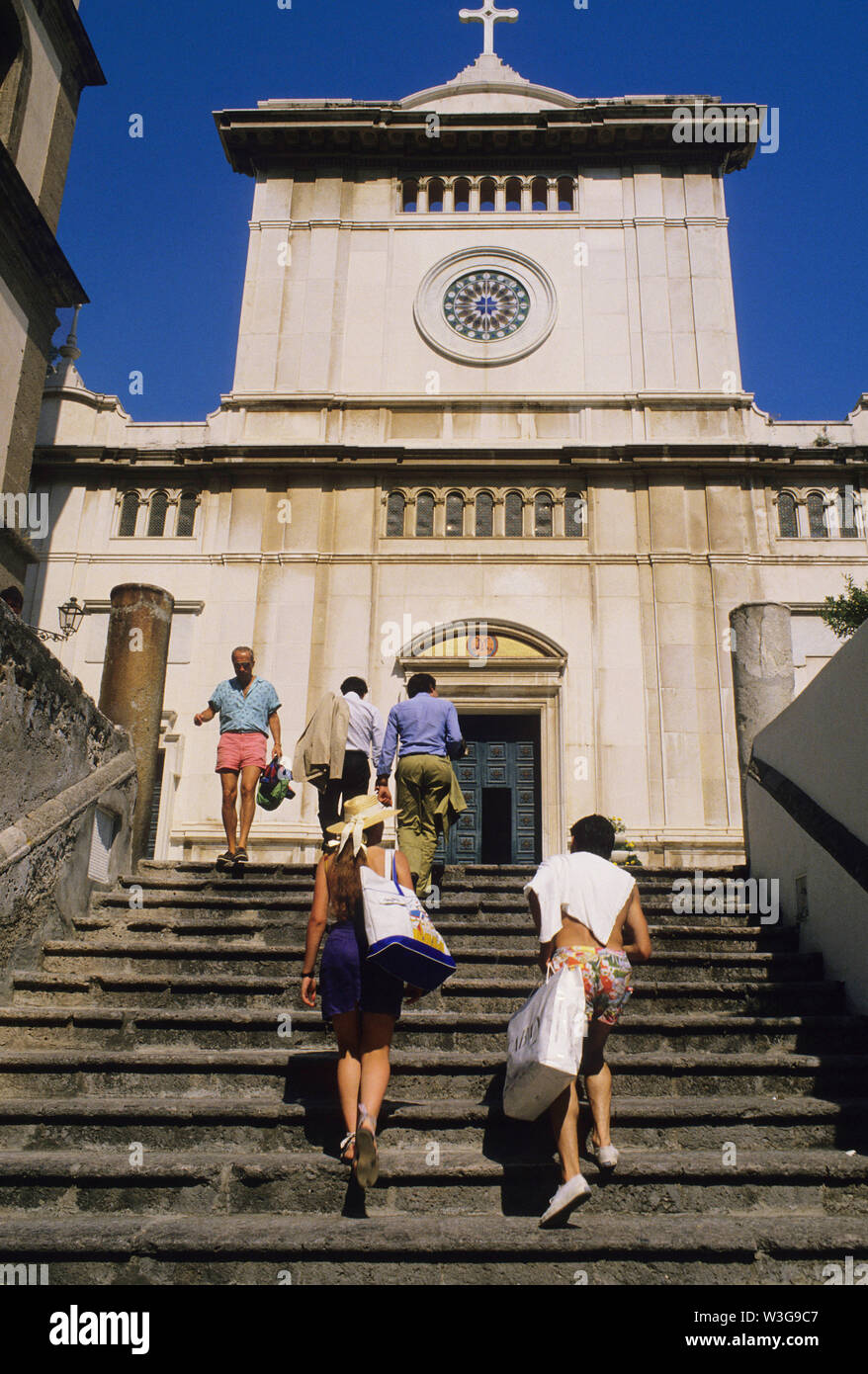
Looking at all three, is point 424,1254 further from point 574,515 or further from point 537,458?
point 537,458

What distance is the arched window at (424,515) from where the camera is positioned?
16078mm

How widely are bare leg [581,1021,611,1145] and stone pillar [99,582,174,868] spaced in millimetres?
5293

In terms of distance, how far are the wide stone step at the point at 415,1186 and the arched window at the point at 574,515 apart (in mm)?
12332

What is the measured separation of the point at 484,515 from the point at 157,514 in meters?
5.44

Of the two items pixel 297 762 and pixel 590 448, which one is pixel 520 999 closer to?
pixel 297 762

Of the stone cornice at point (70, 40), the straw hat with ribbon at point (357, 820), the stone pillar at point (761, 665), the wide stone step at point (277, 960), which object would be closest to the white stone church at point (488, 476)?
the stone cornice at point (70, 40)

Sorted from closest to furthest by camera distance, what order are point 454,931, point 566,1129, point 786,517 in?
point 566,1129, point 454,931, point 786,517

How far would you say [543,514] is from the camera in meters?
16.1

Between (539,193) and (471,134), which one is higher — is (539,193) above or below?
below

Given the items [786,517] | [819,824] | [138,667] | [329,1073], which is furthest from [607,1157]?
[786,517]

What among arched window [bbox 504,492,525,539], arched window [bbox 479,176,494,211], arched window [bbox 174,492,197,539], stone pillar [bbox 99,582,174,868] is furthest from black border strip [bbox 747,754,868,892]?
arched window [bbox 479,176,494,211]

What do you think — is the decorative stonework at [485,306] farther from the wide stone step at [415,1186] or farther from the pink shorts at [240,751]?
the wide stone step at [415,1186]

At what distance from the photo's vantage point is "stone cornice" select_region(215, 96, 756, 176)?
18.1 m

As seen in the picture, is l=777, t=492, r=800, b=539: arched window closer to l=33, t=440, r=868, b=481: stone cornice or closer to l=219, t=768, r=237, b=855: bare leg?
l=33, t=440, r=868, b=481: stone cornice
